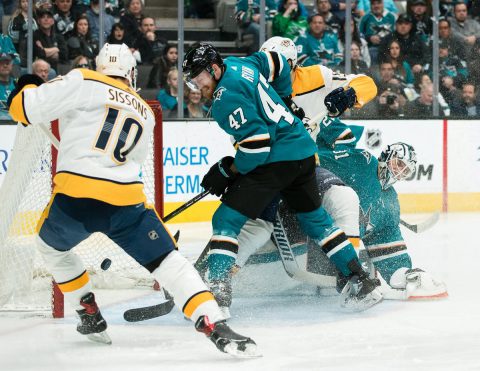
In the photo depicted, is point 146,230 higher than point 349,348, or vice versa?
point 146,230

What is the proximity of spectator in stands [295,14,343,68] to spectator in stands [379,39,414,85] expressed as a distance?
440mm

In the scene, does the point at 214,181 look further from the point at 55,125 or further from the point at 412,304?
the point at 412,304

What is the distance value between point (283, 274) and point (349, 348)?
3.43 ft

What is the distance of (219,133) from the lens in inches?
280

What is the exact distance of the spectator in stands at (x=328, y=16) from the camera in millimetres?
7758

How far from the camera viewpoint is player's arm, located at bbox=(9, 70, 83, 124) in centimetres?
316

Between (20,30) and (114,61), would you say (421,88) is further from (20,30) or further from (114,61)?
(114,61)

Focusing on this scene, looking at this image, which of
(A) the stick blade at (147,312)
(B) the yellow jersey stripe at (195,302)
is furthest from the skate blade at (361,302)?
(B) the yellow jersey stripe at (195,302)

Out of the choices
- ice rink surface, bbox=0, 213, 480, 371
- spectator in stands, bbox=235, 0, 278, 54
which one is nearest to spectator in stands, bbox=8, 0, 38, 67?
spectator in stands, bbox=235, 0, 278, 54

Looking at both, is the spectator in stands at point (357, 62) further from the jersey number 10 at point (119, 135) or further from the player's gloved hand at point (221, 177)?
the jersey number 10 at point (119, 135)

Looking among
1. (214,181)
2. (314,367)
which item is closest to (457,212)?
(214,181)

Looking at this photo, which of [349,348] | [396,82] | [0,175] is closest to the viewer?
[349,348]

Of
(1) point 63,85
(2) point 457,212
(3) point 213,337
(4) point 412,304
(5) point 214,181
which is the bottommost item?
(2) point 457,212

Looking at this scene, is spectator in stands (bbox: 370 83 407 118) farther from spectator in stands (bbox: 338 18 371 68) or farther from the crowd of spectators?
spectator in stands (bbox: 338 18 371 68)
